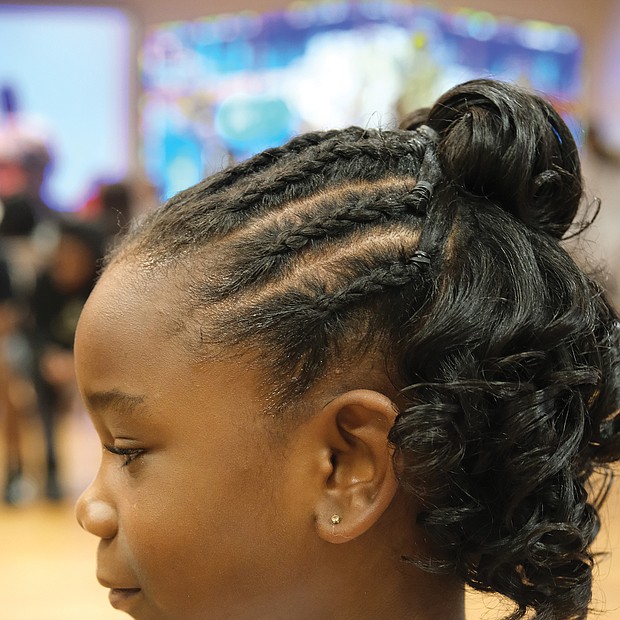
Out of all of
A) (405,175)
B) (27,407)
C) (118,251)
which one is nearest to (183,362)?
(118,251)

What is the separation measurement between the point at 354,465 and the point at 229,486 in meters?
0.11

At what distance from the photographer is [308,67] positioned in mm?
5164

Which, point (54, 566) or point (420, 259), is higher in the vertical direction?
point (420, 259)

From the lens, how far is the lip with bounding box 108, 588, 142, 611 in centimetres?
85

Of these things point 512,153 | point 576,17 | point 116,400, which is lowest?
point 576,17

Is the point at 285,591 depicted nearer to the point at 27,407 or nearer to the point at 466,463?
the point at 466,463

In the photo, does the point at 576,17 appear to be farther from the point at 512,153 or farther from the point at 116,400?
the point at 116,400

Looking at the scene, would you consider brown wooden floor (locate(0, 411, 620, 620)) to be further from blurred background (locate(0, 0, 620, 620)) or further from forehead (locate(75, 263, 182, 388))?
forehead (locate(75, 263, 182, 388))

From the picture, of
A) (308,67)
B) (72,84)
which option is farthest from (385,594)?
(72,84)

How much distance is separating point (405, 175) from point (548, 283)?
0.17 meters

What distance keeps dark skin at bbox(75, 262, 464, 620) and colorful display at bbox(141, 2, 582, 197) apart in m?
4.25

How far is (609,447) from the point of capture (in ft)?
2.99

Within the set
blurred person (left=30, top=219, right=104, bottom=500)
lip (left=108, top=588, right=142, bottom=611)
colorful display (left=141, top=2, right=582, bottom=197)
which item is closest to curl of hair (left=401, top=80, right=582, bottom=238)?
lip (left=108, top=588, right=142, bottom=611)

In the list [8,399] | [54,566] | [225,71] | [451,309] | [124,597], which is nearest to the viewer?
[451,309]
